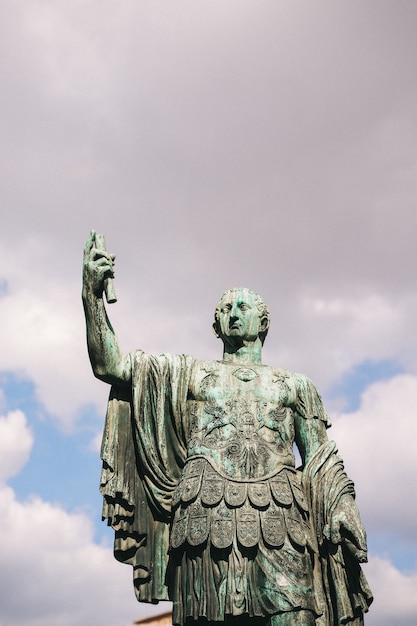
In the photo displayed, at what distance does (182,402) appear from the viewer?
10.6 metres

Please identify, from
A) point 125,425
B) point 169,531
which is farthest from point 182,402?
point 169,531

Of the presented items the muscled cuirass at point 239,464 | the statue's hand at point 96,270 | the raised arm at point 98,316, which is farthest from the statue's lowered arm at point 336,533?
the statue's hand at point 96,270

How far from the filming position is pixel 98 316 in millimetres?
10266

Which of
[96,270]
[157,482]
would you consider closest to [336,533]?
[157,482]

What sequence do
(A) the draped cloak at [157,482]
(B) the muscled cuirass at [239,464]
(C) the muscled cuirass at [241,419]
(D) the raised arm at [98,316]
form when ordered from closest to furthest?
(B) the muscled cuirass at [239,464], (C) the muscled cuirass at [241,419], (A) the draped cloak at [157,482], (D) the raised arm at [98,316]

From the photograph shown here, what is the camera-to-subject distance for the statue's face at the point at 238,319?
1080 cm

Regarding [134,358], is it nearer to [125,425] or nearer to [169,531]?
[125,425]

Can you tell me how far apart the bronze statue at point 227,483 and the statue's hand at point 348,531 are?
0.01 m

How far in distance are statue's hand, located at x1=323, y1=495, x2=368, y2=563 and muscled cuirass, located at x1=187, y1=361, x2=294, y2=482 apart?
2.34 feet

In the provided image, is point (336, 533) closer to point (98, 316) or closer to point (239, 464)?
point (239, 464)

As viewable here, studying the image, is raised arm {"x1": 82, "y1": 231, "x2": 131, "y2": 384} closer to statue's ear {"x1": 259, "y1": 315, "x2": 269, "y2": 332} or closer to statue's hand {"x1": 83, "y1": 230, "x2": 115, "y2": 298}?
statue's hand {"x1": 83, "y1": 230, "x2": 115, "y2": 298}

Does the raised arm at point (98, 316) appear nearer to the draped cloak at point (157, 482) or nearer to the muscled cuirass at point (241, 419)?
the draped cloak at point (157, 482)

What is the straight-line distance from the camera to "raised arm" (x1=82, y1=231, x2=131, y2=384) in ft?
33.6

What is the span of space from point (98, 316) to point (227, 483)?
210cm
